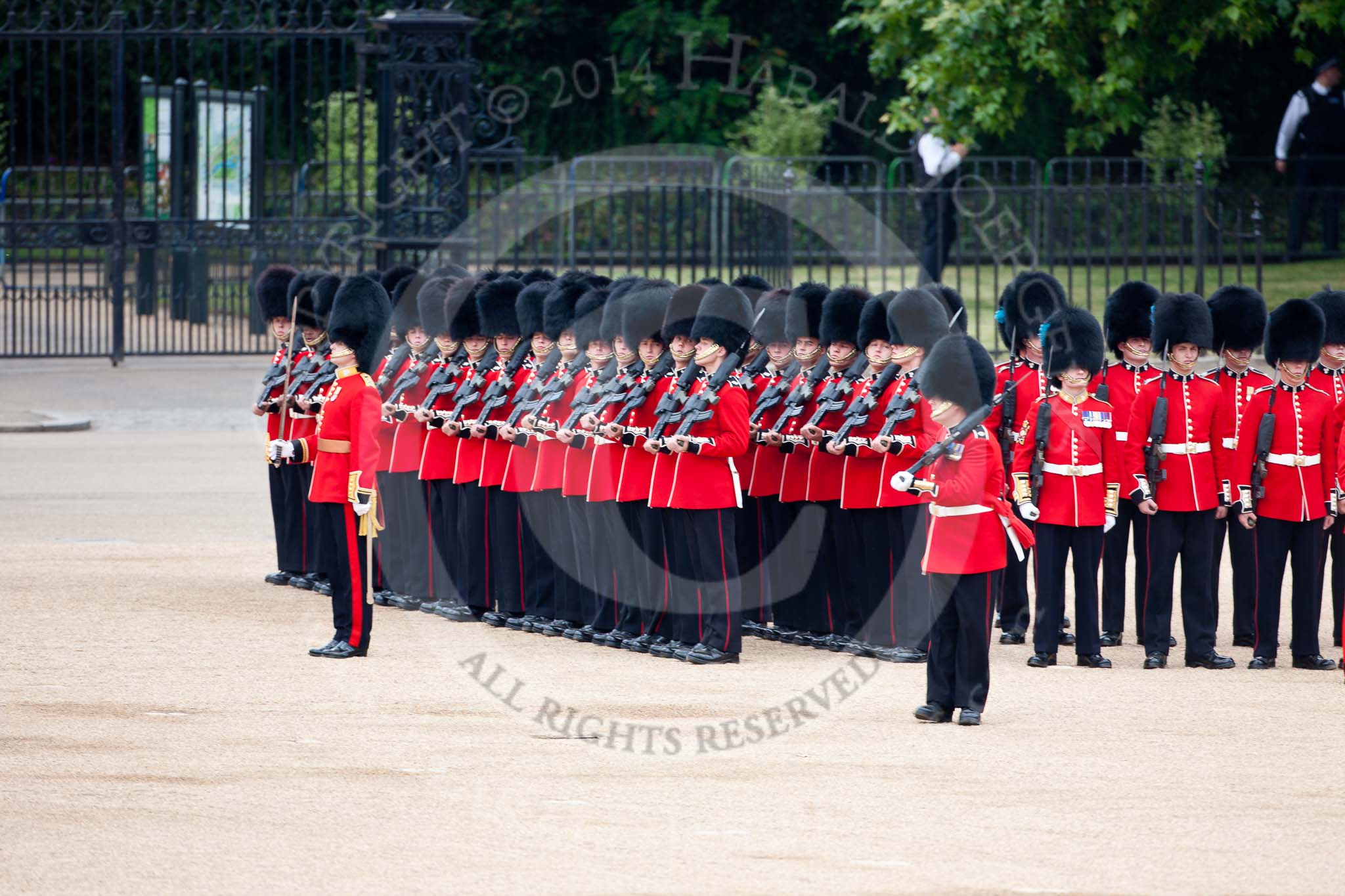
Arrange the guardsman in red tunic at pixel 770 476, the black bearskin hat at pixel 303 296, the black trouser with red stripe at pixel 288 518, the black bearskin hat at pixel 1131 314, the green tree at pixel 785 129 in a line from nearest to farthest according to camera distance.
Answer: the black bearskin hat at pixel 1131 314 → the guardsman in red tunic at pixel 770 476 → the black bearskin hat at pixel 303 296 → the black trouser with red stripe at pixel 288 518 → the green tree at pixel 785 129

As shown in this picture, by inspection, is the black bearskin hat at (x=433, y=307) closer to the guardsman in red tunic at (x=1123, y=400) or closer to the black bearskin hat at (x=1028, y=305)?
the black bearskin hat at (x=1028, y=305)

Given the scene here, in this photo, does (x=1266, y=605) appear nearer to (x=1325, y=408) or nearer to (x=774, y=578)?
(x=1325, y=408)

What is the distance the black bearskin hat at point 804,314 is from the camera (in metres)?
8.22

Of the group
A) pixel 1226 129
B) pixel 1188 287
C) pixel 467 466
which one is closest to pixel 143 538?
→ pixel 467 466

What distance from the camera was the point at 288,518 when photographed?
910 cm

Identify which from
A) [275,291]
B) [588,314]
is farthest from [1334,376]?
[275,291]

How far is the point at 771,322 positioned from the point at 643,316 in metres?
0.65

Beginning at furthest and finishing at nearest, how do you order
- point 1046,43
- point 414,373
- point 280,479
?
point 1046,43, point 280,479, point 414,373

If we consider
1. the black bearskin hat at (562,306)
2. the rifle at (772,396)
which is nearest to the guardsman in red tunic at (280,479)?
the black bearskin hat at (562,306)

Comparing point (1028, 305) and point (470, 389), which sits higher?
point (1028, 305)

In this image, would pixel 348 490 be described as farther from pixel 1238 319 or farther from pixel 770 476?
pixel 1238 319

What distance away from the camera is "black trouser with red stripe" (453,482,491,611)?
854 cm

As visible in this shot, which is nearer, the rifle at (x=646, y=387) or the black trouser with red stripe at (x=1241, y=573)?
the black trouser with red stripe at (x=1241, y=573)

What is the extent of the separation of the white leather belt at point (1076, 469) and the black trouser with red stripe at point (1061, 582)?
0.63ft
